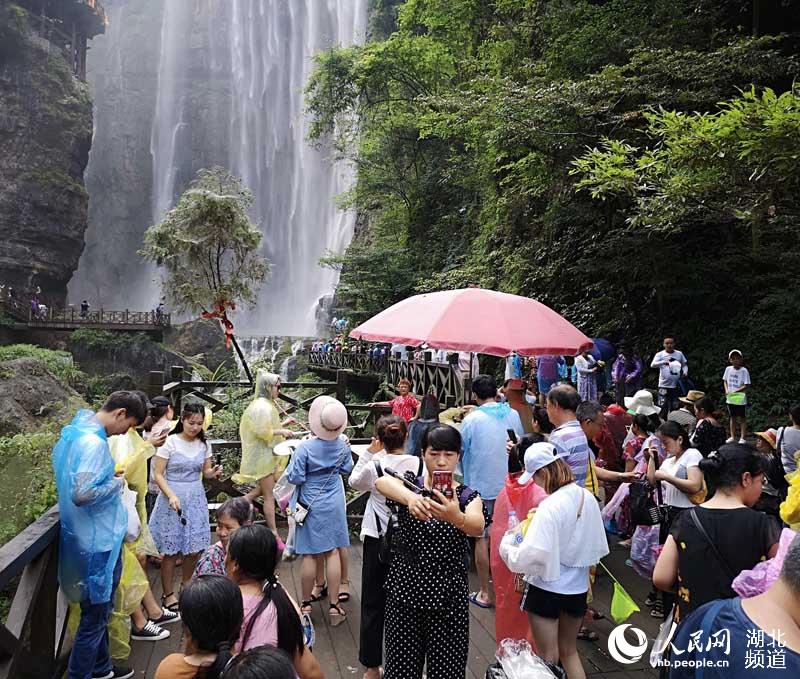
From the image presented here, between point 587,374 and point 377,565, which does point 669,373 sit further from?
point 377,565

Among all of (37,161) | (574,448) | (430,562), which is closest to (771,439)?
(574,448)

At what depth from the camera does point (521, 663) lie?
6.31 feet

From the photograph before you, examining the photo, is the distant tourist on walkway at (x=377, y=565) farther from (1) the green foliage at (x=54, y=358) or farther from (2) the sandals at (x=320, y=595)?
(1) the green foliage at (x=54, y=358)

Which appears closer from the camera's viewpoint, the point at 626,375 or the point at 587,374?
the point at 587,374

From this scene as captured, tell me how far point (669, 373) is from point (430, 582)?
25.3ft

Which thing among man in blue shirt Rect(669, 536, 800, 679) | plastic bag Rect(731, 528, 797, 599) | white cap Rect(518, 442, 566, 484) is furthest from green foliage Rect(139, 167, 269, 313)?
man in blue shirt Rect(669, 536, 800, 679)

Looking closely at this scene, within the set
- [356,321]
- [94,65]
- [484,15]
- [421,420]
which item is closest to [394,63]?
[484,15]

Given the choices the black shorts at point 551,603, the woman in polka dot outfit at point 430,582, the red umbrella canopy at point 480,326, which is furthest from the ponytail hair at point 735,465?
the red umbrella canopy at point 480,326

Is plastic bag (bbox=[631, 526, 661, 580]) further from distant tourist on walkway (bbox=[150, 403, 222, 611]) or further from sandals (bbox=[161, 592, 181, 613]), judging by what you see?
sandals (bbox=[161, 592, 181, 613])

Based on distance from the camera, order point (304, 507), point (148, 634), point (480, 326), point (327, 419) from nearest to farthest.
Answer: point (148, 634), point (327, 419), point (304, 507), point (480, 326)

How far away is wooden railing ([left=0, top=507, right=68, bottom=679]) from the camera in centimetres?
241

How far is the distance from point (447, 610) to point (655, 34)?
11341mm

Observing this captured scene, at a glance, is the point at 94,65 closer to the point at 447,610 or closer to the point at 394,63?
the point at 394,63

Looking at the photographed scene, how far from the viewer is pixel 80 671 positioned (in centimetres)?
266
